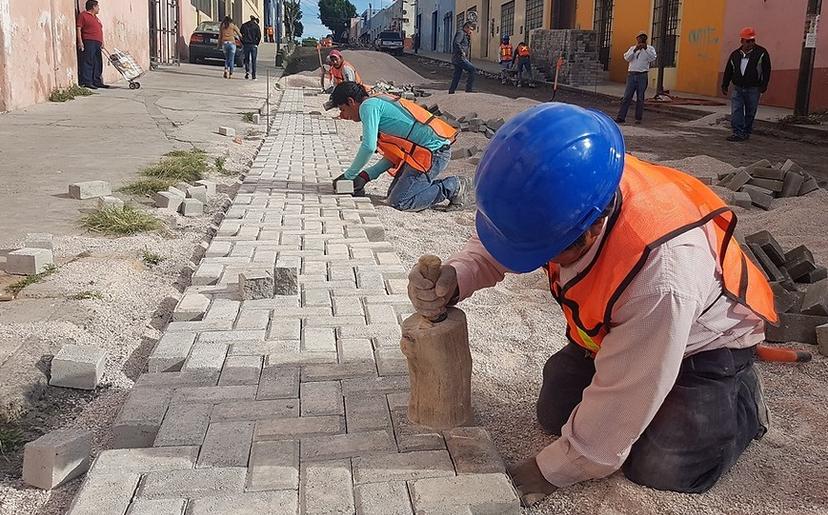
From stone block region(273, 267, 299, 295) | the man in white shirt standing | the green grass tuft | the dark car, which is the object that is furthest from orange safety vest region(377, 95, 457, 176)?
the dark car

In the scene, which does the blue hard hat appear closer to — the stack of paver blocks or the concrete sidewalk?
the concrete sidewalk

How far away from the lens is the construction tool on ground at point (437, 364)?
7.94ft

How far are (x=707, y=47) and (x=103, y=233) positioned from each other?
1668cm

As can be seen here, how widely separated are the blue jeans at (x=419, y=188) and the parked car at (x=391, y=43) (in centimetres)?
3971

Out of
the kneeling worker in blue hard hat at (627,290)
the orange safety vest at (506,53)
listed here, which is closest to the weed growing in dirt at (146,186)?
the kneeling worker in blue hard hat at (627,290)

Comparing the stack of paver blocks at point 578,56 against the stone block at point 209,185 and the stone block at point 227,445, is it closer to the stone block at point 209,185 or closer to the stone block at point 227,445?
the stone block at point 209,185

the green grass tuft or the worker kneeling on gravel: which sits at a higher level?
the worker kneeling on gravel

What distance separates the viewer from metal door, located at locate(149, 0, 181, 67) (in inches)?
868

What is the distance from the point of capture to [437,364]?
245cm

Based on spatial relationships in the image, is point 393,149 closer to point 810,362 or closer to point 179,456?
point 810,362

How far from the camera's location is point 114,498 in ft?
6.82

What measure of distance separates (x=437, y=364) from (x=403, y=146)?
3.93 meters

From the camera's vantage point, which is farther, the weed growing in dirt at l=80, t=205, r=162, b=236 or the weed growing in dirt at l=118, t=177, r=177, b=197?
the weed growing in dirt at l=118, t=177, r=177, b=197

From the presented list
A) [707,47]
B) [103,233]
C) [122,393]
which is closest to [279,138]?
[103,233]
